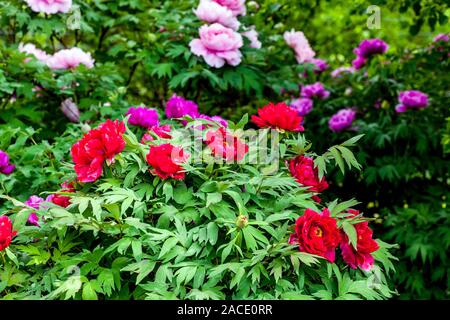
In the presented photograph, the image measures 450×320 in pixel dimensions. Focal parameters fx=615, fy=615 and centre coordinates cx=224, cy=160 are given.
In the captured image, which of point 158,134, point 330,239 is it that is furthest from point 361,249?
point 158,134

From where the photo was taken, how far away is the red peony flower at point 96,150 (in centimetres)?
208

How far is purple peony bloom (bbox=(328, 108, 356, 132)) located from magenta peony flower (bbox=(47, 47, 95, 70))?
1796mm

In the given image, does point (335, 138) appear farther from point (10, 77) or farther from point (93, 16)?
point (10, 77)

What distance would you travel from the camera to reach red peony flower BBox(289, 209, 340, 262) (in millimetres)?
1948

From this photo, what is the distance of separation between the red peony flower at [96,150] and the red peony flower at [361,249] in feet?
2.72

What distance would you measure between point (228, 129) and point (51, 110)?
1819 millimetres

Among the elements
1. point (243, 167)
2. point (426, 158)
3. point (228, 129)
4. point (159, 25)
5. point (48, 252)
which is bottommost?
point (48, 252)

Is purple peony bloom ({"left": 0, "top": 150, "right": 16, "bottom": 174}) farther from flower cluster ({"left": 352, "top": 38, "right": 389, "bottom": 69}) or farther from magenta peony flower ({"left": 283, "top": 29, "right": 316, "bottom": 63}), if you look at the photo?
flower cluster ({"left": 352, "top": 38, "right": 389, "bottom": 69})

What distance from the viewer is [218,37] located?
11.3 feet

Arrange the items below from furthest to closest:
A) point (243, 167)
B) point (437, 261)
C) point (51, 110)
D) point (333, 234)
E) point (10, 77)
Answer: point (437, 261), point (51, 110), point (10, 77), point (243, 167), point (333, 234)

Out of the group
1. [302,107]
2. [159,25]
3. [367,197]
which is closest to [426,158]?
[367,197]

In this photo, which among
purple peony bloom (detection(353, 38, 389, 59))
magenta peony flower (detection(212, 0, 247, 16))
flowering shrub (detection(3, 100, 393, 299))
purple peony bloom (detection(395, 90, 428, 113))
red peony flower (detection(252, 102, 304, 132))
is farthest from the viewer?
purple peony bloom (detection(353, 38, 389, 59))

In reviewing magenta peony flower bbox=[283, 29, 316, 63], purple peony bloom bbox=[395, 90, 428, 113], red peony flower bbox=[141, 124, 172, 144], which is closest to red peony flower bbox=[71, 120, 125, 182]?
red peony flower bbox=[141, 124, 172, 144]

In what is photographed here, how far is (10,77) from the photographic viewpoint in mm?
3418
